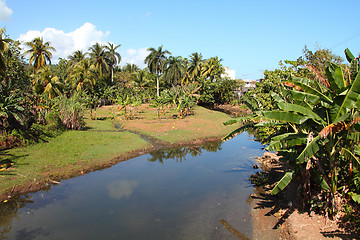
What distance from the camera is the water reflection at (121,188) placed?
37.9 ft

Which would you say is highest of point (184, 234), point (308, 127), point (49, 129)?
point (308, 127)

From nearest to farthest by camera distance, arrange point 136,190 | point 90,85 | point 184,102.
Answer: point 136,190 < point 184,102 < point 90,85

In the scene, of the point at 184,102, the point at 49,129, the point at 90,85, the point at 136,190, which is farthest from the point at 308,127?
the point at 90,85

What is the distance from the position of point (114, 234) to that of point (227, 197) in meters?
5.05

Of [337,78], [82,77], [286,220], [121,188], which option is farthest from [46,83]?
[337,78]

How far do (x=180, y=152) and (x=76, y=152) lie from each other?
706cm

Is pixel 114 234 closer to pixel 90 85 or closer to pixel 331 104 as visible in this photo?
pixel 331 104

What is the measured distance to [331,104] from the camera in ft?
23.7

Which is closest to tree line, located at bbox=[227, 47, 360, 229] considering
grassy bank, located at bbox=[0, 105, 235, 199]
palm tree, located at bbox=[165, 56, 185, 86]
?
grassy bank, located at bbox=[0, 105, 235, 199]

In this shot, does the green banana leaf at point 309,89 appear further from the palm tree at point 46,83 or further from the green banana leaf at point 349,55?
the palm tree at point 46,83

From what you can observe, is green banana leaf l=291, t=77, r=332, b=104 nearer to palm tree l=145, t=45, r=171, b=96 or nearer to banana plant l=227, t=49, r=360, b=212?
banana plant l=227, t=49, r=360, b=212

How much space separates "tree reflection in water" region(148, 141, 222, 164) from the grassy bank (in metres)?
1.07

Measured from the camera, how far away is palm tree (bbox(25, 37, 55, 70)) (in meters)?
37.0

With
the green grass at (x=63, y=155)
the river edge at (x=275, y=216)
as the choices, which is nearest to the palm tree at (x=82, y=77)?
the green grass at (x=63, y=155)
